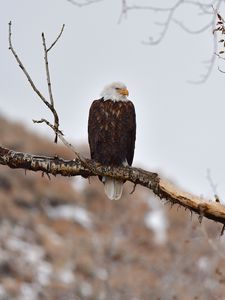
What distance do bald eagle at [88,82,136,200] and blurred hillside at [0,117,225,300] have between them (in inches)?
153

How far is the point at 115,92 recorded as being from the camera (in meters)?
6.45

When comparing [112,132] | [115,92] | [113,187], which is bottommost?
[113,187]

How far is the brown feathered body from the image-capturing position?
6.18m

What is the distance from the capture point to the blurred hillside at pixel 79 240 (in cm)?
1282

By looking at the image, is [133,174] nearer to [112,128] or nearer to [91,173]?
[91,173]

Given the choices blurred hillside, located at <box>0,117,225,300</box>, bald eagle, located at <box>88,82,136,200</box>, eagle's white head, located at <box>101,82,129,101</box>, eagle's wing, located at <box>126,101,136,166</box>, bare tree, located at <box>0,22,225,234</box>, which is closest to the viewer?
bare tree, located at <box>0,22,225,234</box>

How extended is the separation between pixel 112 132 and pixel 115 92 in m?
0.41

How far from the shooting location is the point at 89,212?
70.3 ft

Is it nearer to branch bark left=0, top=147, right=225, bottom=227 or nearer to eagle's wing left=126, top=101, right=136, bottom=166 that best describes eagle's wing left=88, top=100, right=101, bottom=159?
eagle's wing left=126, top=101, right=136, bottom=166

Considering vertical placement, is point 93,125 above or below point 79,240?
above

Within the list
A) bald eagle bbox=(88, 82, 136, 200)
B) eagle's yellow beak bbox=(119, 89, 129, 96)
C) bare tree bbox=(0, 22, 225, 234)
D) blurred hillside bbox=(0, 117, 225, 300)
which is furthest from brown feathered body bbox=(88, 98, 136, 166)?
blurred hillside bbox=(0, 117, 225, 300)

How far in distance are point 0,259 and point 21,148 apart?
881 cm

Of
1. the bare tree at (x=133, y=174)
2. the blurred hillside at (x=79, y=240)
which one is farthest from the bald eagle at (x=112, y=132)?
the blurred hillside at (x=79, y=240)

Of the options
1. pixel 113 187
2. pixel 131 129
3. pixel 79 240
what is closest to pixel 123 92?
pixel 131 129
